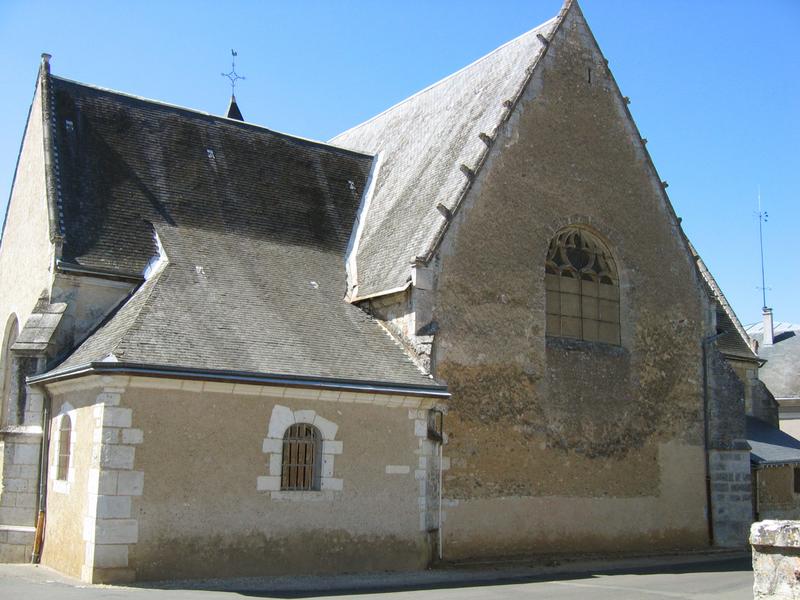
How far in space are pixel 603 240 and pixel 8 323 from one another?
11103 mm

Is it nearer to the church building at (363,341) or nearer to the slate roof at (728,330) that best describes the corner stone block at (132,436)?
the church building at (363,341)

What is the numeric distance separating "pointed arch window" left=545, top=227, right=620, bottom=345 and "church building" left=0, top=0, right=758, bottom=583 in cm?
6

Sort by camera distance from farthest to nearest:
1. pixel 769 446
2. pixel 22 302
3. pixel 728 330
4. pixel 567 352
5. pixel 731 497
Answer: pixel 728 330 < pixel 769 446 < pixel 731 497 < pixel 567 352 < pixel 22 302

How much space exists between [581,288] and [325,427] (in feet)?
20.8

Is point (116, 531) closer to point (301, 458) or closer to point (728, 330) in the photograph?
point (301, 458)

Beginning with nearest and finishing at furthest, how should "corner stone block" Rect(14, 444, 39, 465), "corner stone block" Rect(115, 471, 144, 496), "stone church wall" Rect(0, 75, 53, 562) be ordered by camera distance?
"corner stone block" Rect(115, 471, 144, 496)
"stone church wall" Rect(0, 75, 53, 562)
"corner stone block" Rect(14, 444, 39, 465)

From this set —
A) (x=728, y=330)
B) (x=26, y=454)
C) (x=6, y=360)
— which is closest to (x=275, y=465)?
(x=26, y=454)

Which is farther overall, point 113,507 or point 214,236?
point 214,236

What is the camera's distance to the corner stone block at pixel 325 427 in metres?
12.0

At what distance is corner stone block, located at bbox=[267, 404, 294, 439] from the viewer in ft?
38.3

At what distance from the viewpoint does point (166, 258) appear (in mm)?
13484

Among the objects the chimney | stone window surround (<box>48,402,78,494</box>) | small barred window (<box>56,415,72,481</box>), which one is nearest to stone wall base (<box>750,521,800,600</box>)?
stone window surround (<box>48,402,78,494</box>)

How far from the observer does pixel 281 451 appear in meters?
11.8

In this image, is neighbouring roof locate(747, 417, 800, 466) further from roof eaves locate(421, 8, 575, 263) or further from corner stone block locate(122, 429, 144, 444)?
corner stone block locate(122, 429, 144, 444)
